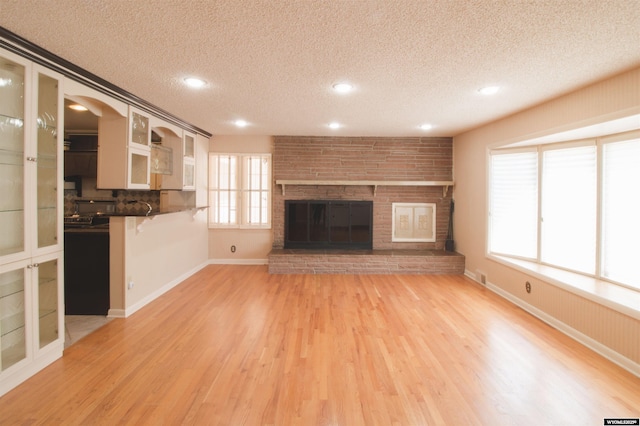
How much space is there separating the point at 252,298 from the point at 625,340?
11.8 ft

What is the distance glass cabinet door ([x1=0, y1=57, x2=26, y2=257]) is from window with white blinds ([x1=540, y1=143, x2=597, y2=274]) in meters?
5.09

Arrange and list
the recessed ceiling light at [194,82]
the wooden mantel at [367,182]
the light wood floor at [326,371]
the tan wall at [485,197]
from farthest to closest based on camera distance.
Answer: the wooden mantel at [367,182]
the recessed ceiling light at [194,82]
the tan wall at [485,197]
the light wood floor at [326,371]

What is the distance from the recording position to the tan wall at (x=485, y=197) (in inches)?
99.7

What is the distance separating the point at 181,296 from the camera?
Answer: 13.5 feet

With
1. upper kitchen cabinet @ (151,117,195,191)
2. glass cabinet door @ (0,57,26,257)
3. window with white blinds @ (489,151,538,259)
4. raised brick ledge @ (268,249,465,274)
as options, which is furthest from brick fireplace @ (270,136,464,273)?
glass cabinet door @ (0,57,26,257)

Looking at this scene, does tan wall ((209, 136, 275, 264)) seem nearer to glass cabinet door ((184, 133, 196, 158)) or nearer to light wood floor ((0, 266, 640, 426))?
glass cabinet door ((184, 133, 196, 158))

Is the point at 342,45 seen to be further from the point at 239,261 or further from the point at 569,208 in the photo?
the point at 239,261

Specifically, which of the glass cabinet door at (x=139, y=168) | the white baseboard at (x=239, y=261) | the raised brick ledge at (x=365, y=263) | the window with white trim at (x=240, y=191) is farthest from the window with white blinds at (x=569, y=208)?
the glass cabinet door at (x=139, y=168)

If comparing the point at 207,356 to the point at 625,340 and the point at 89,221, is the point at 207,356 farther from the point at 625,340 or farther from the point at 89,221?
the point at 625,340

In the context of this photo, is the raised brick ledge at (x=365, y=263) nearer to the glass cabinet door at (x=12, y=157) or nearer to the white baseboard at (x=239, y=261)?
the white baseboard at (x=239, y=261)

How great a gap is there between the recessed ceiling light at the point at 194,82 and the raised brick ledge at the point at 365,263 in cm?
299

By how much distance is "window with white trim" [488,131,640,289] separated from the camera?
303 cm

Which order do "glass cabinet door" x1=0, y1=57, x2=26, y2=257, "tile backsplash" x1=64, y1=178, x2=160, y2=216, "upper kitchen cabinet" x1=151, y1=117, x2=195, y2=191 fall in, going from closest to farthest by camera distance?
"glass cabinet door" x1=0, y1=57, x2=26, y2=257 → "upper kitchen cabinet" x1=151, y1=117, x2=195, y2=191 → "tile backsplash" x1=64, y1=178, x2=160, y2=216

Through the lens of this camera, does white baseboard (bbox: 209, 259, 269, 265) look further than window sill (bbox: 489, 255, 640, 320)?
Yes
